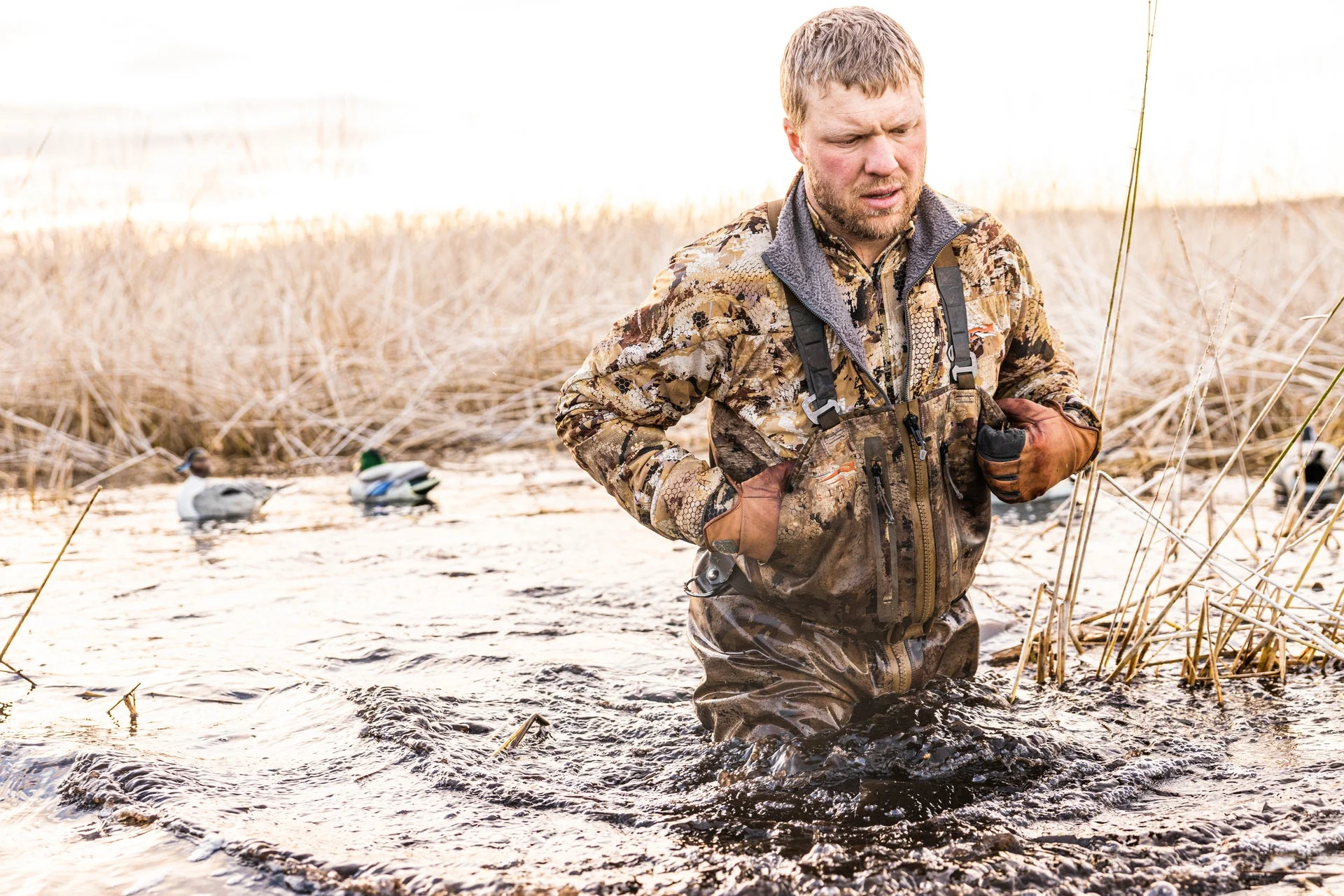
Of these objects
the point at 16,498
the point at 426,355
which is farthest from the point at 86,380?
the point at 426,355

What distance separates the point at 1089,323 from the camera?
8.71m

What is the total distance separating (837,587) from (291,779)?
5.22 feet

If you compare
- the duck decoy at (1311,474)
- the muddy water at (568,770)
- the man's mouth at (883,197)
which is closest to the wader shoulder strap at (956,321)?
the man's mouth at (883,197)

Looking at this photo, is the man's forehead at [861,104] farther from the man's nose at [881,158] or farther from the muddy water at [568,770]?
the muddy water at [568,770]

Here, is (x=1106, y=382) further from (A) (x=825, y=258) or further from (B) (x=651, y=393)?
(B) (x=651, y=393)

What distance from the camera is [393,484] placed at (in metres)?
7.56

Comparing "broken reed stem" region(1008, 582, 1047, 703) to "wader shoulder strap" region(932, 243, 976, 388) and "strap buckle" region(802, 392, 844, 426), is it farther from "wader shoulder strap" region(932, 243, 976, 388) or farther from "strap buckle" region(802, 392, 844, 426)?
"strap buckle" region(802, 392, 844, 426)

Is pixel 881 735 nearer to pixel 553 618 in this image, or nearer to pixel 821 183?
pixel 821 183

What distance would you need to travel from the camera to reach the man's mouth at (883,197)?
303cm

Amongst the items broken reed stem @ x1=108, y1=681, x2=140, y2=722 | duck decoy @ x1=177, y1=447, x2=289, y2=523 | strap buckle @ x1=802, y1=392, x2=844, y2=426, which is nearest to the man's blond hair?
strap buckle @ x1=802, y1=392, x2=844, y2=426

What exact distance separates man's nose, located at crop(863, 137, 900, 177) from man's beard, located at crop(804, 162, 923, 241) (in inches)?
1.3

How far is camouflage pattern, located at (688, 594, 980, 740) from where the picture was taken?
11.0ft

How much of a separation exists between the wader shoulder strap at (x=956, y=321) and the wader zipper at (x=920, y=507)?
146 mm

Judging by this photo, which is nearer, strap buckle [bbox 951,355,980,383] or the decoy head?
strap buckle [bbox 951,355,980,383]
